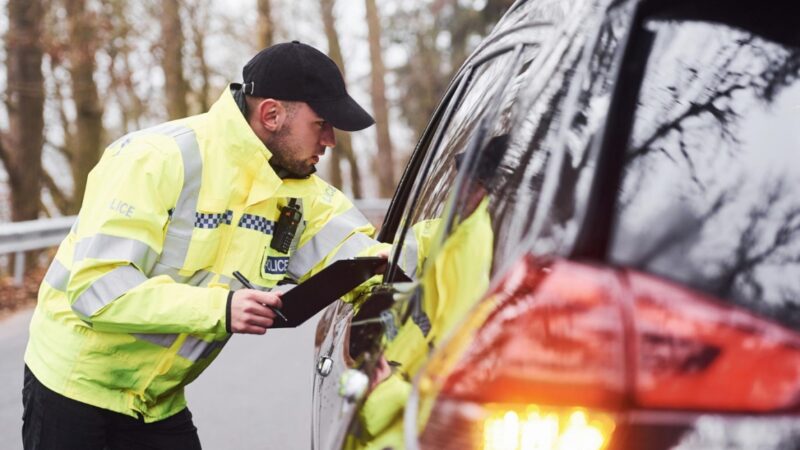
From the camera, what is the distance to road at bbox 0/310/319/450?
5219 millimetres

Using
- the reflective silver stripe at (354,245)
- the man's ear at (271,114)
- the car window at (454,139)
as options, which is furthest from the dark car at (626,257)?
the reflective silver stripe at (354,245)

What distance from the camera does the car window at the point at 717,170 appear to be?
49.1 inches

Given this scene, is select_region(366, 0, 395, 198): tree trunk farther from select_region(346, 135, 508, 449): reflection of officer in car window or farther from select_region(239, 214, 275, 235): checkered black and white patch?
select_region(346, 135, 508, 449): reflection of officer in car window

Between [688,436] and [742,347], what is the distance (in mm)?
128

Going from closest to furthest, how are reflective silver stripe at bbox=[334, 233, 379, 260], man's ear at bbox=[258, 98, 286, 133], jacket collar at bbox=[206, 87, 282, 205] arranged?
jacket collar at bbox=[206, 87, 282, 205] < man's ear at bbox=[258, 98, 286, 133] < reflective silver stripe at bbox=[334, 233, 379, 260]

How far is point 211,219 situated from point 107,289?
0.36m

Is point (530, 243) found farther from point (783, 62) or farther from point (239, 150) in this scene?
point (239, 150)

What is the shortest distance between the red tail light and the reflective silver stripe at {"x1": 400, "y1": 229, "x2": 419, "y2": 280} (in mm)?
798

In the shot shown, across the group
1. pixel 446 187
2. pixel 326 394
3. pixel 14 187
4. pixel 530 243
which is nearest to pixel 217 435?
pixel 326 394

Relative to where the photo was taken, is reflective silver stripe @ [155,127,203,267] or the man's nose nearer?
reflective silver stripe @ [155,127,203,267]

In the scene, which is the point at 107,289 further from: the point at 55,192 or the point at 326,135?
the point at 55,192

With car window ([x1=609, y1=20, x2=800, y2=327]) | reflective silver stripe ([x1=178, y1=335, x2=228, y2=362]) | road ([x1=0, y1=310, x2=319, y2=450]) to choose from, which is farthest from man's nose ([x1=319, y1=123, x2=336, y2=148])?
road ([x1=0, y1=310, x2=319, y2=450])

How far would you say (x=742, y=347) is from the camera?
1.18m

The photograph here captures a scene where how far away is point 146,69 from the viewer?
20.3m
